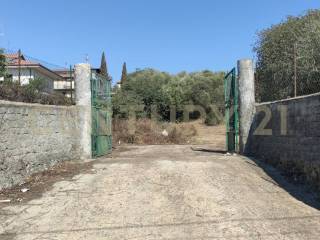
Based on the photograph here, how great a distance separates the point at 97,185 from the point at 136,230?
116 inches

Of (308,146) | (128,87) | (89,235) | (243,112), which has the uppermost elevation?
(128,87)

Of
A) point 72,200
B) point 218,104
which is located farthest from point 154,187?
point 218,104

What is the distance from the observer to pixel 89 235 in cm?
723

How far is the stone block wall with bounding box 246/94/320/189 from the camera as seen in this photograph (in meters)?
9.79

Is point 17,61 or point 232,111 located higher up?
point 17,61

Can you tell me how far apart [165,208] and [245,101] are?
6.30 m

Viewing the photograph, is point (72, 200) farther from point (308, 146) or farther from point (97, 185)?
point (308, 146)

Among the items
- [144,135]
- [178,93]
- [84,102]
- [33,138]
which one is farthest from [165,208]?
[178,93]

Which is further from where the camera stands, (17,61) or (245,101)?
(17,61)

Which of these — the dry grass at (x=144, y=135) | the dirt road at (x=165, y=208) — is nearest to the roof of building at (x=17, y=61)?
the dry grass at (x=144, y=135)

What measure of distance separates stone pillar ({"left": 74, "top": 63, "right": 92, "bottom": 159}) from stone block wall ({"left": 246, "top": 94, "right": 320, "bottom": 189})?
4.85m

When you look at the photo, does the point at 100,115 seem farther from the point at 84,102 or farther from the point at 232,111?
the point at 232,111

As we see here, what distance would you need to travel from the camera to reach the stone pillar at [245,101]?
13.9m

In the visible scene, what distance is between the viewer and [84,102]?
529 inches
